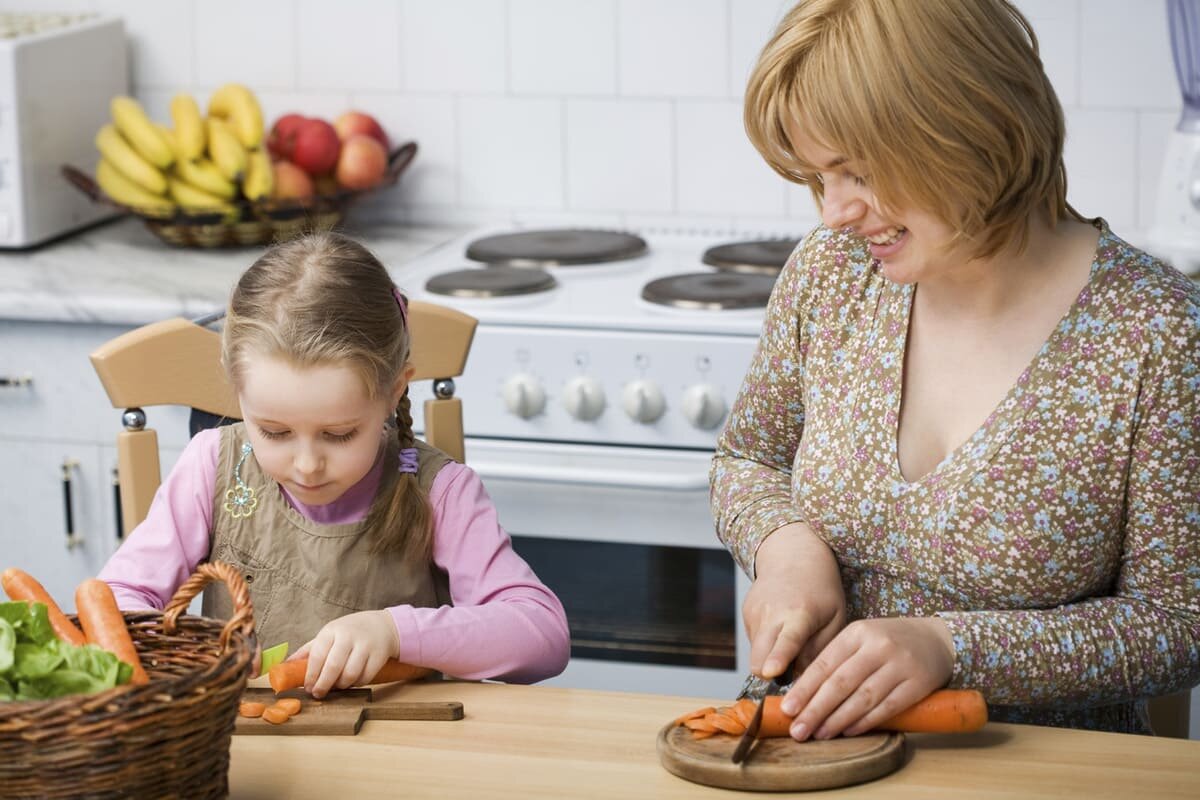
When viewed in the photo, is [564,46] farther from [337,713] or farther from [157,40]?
[337,713]

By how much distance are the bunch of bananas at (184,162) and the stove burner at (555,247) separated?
1.29 feet

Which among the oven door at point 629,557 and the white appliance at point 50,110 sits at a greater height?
the white appliance at point 50,110

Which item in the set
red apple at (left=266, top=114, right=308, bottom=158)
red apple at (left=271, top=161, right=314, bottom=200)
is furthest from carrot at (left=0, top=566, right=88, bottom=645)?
red apple at (left=266, top=114, right=308, bottom=158)

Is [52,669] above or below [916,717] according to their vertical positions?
above

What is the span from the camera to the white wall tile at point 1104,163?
2600 mm

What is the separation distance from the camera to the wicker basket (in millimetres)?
871

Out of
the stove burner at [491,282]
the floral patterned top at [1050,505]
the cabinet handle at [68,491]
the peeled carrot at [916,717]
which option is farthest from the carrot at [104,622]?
the cabinet handle at [68,491]

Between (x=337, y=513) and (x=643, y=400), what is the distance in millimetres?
784

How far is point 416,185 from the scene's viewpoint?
9.53ft

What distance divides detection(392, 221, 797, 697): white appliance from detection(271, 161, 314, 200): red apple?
0.42 m

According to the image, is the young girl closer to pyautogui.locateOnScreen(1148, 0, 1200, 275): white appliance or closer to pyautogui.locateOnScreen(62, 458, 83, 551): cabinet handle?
pyautogui.locateOnScreen(62, 458, 83, 551): cabinet handle

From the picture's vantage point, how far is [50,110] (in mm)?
2715

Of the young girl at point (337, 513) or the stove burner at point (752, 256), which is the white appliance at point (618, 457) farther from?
the young girl at point (337, 513)

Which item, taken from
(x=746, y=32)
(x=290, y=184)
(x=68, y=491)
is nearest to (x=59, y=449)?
(x=68, y=491)
